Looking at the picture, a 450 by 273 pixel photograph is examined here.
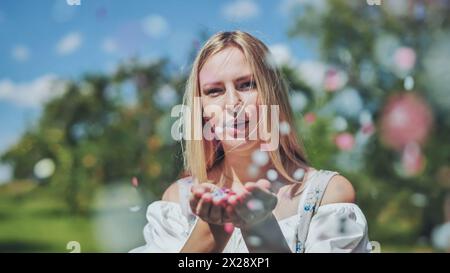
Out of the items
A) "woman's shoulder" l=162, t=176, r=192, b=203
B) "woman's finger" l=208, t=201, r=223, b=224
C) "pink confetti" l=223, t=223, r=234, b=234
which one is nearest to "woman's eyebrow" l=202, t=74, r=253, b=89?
"woman's shoulder" l=162, t=176, r=192, b=203

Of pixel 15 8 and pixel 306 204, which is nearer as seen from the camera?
pixel 306 204

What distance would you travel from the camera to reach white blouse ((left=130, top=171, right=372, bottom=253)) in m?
2.93

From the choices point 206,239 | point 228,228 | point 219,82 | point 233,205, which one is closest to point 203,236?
point 206,239

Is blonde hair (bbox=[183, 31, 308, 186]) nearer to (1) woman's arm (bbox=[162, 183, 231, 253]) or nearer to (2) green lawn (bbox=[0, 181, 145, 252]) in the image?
(1) woman's arm (bbox=[162, 183, 231, 253])

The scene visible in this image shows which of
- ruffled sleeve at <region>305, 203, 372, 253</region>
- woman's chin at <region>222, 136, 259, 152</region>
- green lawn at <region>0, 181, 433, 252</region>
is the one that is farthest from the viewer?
green lawn at <region>0, 181, 433, 252</region>

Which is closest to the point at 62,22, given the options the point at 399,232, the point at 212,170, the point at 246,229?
the point at 212,170

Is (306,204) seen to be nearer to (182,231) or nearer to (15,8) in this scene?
(182,231)

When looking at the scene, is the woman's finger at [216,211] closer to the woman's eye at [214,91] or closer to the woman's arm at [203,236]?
the woman's arm at [203,236]

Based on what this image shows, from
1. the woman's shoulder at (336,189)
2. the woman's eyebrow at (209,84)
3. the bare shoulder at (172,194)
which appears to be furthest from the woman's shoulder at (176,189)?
the woman's shoulder at (336,189)

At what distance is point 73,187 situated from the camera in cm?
314

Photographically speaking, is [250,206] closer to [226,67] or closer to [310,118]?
[310,118]

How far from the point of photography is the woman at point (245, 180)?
2.94 meters
